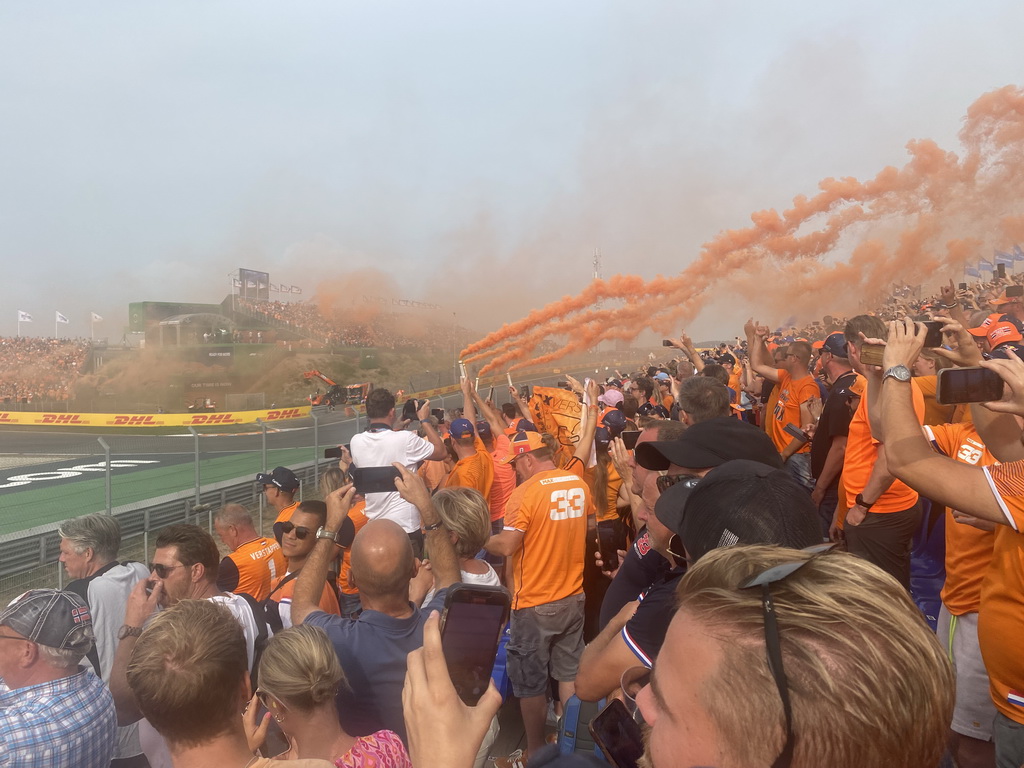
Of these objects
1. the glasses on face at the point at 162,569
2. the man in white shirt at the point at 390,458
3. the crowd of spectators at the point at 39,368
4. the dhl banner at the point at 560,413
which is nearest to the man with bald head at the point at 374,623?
the glasses on face at the point at 162,569

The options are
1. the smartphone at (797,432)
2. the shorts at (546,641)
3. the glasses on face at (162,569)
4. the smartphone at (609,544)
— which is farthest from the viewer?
the smartphone at (797,432)

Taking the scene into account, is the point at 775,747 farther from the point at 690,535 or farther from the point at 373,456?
the point at 373,456

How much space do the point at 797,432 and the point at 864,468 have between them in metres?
2.18

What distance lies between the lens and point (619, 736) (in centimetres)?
143

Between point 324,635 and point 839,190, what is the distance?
25.8m

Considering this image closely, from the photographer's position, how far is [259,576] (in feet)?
16.6

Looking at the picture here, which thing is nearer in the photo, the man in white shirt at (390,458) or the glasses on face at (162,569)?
the glasses on face at (162,569)

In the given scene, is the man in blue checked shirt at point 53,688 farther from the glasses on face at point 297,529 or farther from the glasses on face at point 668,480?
the glasses on face at point 668,480

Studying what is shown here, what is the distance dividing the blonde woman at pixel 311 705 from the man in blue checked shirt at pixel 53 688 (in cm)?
99

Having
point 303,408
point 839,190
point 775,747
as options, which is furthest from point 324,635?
point 303,408

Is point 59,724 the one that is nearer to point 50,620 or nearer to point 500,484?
point 50,620

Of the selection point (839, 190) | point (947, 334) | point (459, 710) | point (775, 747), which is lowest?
point (459, 710)

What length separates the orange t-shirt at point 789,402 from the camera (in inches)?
274

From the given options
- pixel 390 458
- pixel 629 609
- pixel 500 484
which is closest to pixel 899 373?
pixel 629 609
